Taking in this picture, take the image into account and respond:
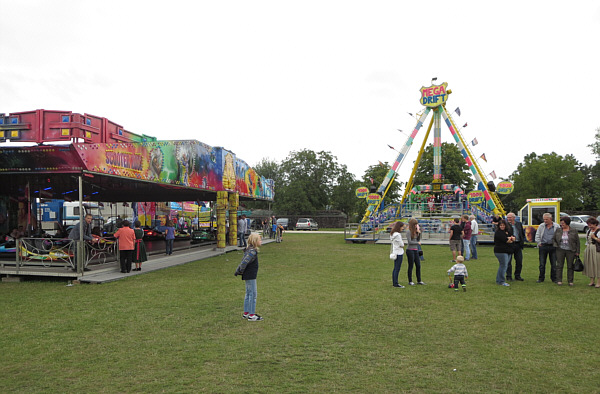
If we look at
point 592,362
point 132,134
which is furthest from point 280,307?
point 132,134

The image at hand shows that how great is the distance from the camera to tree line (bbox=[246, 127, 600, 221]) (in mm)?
45656

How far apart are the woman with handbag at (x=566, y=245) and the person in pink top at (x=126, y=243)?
1087 centimetres

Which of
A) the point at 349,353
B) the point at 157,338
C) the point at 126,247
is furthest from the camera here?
the point at 126,247

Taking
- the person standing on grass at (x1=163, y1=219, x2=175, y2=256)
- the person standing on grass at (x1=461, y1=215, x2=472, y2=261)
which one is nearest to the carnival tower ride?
the person standing on grass at (x1=461, y1=215, x2=472, y2=261)

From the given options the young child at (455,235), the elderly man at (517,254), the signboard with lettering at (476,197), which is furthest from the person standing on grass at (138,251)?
the signboard with lettering at (476,197)

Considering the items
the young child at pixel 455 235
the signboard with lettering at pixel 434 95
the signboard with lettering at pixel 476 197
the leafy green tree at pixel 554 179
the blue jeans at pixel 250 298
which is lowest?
the blue jeans at pixel 250 298

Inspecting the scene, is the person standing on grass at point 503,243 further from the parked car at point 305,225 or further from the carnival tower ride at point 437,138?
the parked car at point 305,225

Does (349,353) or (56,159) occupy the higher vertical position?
(56,159)

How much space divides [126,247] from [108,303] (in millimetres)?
3649

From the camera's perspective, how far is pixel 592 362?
4.70 m

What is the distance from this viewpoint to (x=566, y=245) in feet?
30.5

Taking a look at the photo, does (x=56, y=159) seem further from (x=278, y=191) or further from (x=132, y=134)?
(x=278, y=191)

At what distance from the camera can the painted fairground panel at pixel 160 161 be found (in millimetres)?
10734

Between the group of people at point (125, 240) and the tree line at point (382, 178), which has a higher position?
the tree line at point (382, 178)
